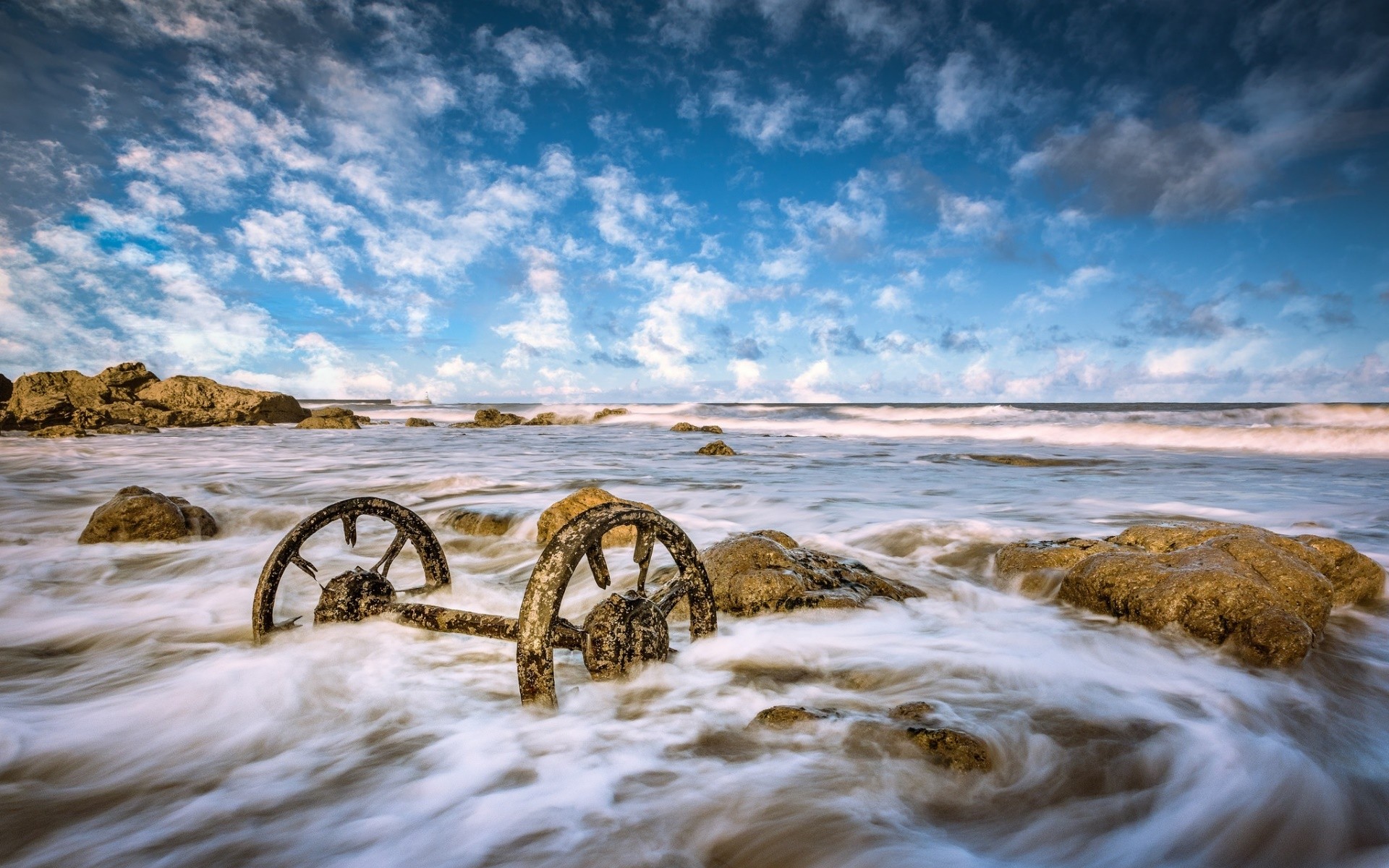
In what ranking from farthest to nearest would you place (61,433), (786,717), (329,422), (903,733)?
(329,422)
(61,433)
(786,717)
(903,733)

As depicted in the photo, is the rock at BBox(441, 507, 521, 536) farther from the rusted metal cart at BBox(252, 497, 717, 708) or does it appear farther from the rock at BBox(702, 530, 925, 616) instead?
the rusted metal cart at BBox(252, 497, 717, 708)

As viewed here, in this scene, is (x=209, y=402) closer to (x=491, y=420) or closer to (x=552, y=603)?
(x=491, y=420)

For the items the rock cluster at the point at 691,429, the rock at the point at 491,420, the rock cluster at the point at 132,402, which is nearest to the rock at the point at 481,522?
the rock cluster at the point at 691,429

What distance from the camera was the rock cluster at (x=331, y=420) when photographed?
25000 millimetres

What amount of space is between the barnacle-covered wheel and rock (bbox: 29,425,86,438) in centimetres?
2107

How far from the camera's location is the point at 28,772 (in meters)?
2.19

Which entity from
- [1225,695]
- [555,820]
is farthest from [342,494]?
[1225,695]

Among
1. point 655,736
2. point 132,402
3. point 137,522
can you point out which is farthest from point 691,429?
point 655,736

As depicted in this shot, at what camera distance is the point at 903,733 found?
7.46ft

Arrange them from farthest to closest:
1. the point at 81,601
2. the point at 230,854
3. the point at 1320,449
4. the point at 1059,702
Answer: the point at 1320,449
the point at 81,601
the point at 1059,702
the point at 230,854

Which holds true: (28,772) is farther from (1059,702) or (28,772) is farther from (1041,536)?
(1041,536)

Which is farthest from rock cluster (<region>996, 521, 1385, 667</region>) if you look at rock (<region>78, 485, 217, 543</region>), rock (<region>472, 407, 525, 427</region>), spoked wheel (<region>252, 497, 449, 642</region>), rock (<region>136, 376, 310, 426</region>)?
rock (<region>472, 407, 525, 427</region>)

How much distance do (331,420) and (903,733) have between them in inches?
1089

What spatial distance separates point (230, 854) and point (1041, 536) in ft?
19.0
